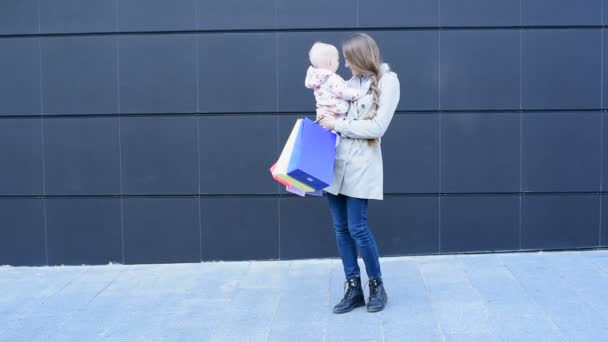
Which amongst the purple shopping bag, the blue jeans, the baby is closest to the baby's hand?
the baby

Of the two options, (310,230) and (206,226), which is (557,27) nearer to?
(310,230)

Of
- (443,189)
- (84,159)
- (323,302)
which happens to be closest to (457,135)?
(443,189)

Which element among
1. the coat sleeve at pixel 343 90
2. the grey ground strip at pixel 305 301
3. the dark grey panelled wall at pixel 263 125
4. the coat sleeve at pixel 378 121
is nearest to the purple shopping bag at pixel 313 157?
the coat sleeve at pixel 378 121

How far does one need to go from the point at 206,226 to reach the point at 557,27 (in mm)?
3432

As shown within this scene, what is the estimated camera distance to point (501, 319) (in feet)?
17.1

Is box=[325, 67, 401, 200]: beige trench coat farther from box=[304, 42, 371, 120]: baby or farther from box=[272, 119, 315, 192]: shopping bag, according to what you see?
box=[272, 119, 315, 192]: shopping bag

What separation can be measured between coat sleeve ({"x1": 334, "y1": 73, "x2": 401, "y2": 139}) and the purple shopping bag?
5.0 inches

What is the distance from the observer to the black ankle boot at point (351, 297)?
5426 mm

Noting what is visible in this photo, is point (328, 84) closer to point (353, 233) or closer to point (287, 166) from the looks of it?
point (287, 166)

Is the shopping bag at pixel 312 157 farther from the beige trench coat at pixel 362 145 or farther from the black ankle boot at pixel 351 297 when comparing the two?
the black ankle boot at pixel 351 297

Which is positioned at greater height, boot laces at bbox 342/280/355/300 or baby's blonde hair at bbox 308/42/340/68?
baby's blonde hair at bbox 308/42/340/68

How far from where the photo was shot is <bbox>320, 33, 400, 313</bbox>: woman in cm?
512

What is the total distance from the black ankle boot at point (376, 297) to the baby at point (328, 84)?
118 centimetres

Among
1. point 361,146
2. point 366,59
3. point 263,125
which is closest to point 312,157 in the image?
point 361,146
